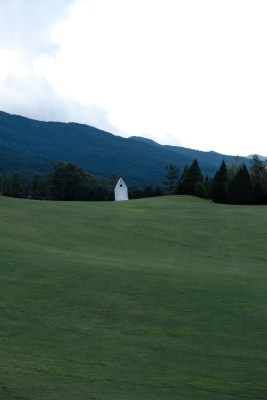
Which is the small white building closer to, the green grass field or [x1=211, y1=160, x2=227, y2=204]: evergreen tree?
[x1=211, y1=160, x2=227, y2=204]: evergreen tree

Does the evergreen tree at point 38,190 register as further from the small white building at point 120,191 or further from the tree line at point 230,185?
the tree line at point 230,185

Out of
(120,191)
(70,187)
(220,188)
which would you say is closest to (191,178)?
(120,191)

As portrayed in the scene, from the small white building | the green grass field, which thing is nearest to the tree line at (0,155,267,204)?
the small white building

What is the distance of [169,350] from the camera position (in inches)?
425

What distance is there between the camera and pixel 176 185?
101562 millimetres

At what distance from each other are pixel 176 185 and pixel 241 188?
43029mm

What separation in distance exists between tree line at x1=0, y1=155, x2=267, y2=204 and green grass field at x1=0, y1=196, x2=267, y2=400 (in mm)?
13252

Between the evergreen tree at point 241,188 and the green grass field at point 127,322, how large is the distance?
33.1 meters

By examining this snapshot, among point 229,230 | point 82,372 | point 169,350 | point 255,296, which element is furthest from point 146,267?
point 229,230

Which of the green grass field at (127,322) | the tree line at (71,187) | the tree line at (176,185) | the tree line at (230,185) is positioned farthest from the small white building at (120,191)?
the green grass field at (127,322)

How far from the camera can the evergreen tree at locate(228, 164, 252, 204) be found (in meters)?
58.5

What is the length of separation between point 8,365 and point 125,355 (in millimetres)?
2383

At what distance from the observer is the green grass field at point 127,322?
340 inches

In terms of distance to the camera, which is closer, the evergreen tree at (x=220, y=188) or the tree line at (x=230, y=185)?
the tree line at (x=230, y=185)
